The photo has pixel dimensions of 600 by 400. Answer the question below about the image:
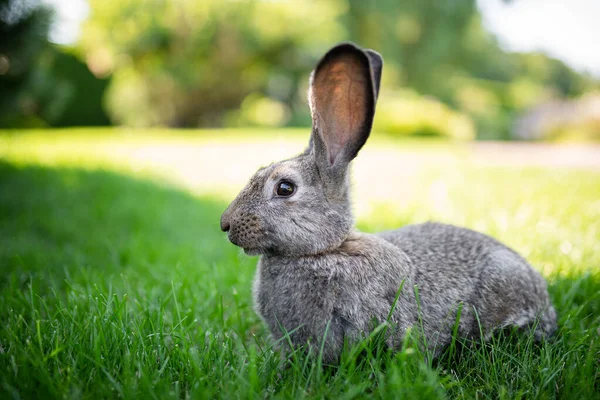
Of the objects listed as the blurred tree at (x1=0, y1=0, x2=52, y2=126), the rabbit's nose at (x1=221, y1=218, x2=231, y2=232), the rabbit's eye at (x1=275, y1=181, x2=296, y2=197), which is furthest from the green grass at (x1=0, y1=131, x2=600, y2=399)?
the blurred tree at (x1=0, y1=0, x2=52, y2=126)

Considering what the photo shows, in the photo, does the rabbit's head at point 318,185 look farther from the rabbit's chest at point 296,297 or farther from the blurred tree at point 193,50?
the blurred tree at point 193,50

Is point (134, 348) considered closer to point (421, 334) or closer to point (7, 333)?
point (7, 333)

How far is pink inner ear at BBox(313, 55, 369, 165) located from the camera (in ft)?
A: 6.86

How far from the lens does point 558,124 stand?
1845 cm

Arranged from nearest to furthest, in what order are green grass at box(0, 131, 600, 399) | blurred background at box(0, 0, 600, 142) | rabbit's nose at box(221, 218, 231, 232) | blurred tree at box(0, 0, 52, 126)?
1. green grass at box(0, 131, 600, 399)
2. rabbit's nose at box(221, 218, 231, 232)
3. blurred tree at box(0, 0, 52, 126)
4. blurred background at box(0, 0, 600, 142)

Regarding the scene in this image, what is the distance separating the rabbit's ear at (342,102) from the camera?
2062mm

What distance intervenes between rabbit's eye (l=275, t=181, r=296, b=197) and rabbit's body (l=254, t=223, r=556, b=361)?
1.13 feet

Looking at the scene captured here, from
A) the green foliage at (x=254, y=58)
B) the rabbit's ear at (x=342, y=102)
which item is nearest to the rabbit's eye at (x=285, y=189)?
the rabbit's ear at (x=342, y=102)

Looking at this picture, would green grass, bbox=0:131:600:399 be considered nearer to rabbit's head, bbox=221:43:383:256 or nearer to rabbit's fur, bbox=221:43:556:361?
rabbit's fur, bbox=221:43:556:361

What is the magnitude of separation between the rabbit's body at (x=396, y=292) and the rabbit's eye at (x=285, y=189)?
345 millimetres

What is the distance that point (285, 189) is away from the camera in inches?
89.1

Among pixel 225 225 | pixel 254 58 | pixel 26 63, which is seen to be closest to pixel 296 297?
pixel 225 225

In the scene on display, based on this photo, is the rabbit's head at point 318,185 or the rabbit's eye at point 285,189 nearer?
the rabbit's head at point 318,185

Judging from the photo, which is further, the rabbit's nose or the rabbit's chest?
the rabbit's nose
